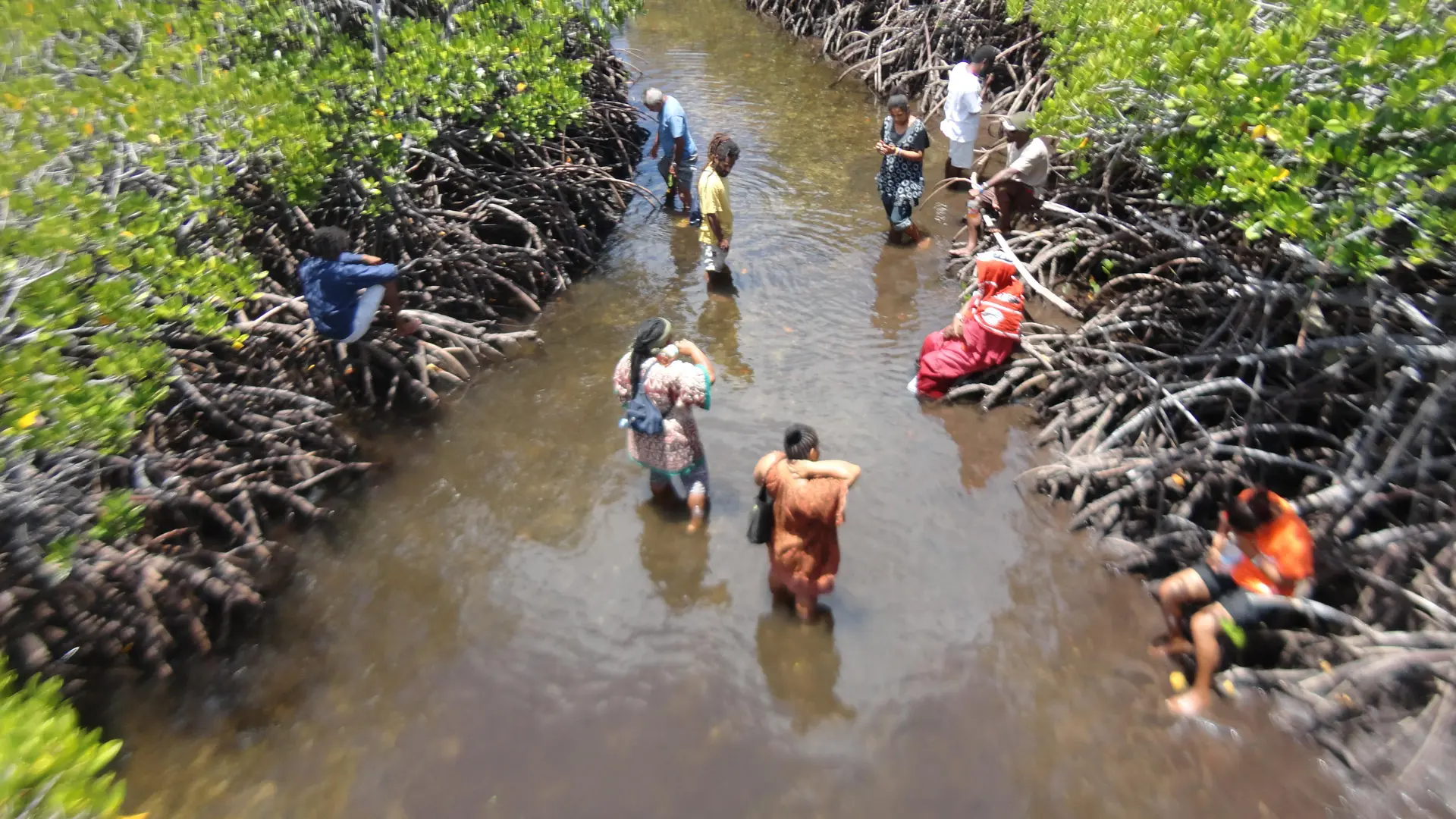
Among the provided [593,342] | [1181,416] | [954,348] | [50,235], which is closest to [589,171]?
[593,342]

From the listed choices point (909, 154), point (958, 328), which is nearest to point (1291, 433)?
point (958, 328)

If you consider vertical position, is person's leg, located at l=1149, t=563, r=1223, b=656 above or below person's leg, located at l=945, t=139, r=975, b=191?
below

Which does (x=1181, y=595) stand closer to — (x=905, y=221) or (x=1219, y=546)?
(x=1219, y=546)

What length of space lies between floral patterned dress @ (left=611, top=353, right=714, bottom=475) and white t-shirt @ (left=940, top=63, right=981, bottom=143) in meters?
5.69

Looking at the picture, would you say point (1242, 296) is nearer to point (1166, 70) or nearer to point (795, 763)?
point (1166, 70)

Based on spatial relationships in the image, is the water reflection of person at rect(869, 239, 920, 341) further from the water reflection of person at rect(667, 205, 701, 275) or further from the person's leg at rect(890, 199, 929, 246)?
the water reflection of person at rect(667, 205, 701, 275)

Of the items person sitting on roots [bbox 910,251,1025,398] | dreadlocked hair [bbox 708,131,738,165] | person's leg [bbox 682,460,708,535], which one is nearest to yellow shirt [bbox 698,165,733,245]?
dreadlocked hair [bbox 708,131,738,165]

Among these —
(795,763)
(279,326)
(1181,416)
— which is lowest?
(795,763)

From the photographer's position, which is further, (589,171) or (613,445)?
(589,171)

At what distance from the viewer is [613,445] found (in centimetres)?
603

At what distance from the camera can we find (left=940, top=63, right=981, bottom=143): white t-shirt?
8609 mm

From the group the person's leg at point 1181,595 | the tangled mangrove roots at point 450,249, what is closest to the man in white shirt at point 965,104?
the tangled mangrove roots at point 450,249

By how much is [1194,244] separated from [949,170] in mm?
4685

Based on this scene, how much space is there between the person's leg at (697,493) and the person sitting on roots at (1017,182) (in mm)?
4418
